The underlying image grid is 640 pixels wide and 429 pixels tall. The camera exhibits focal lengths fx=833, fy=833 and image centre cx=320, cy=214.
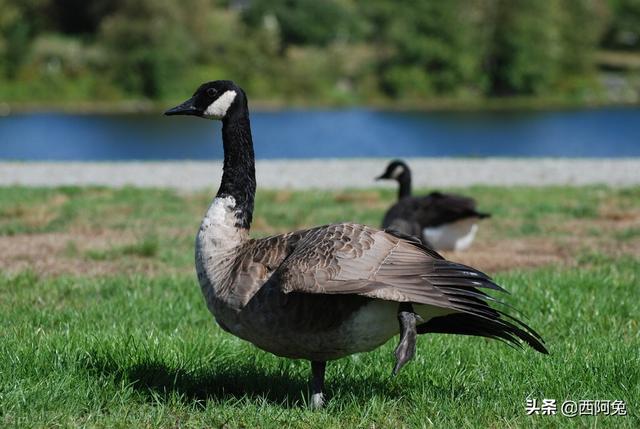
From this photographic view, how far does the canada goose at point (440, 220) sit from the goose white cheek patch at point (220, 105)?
5.62m

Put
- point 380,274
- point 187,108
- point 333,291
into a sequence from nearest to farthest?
1. point 333,291
2. point 380,274
3. point 187,108

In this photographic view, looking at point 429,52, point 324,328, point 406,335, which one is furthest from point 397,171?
point 429,52

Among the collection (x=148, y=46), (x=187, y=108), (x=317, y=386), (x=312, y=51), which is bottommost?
(x=317, y=386)

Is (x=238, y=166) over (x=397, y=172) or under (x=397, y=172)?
over

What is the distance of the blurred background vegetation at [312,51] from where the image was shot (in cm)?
→ 6662

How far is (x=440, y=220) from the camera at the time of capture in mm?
10281

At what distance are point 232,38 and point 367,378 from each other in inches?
2824

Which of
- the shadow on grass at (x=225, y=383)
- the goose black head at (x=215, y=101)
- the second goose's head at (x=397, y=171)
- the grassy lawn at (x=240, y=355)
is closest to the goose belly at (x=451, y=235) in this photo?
the grassy lawn at (x=240, y=355)

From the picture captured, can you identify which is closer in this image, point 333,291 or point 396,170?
point 333,291

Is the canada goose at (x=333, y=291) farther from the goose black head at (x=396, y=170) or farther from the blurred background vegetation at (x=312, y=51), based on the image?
the blurred background vegetation at (x=312, y=51)

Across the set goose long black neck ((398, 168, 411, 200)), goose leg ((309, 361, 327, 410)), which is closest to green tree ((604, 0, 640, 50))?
goose long black neck ((398, 168, 411, 200))

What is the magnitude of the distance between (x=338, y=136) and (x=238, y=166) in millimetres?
38558

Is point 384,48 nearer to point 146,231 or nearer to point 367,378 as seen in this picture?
point 146,231

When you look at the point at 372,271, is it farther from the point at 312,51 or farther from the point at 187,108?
the point at 312,51
